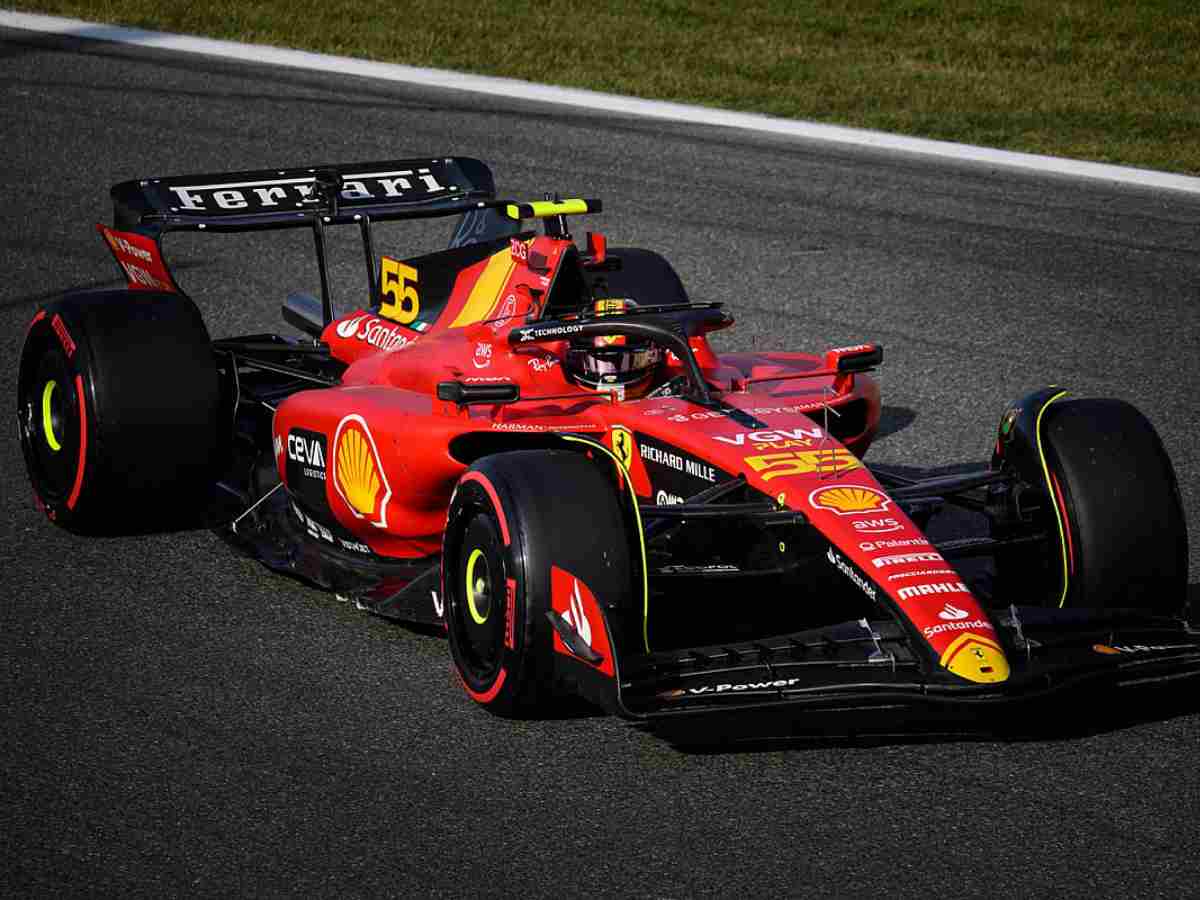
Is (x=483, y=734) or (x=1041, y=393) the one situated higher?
(x=1041, y=393)

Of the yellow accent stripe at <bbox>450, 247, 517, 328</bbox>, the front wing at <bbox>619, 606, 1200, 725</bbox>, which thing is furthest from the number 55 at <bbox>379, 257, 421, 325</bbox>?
the front wing at <bbox>619, 606, 1200, 725</bbox>

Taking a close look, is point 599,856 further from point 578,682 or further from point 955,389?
point 955,389

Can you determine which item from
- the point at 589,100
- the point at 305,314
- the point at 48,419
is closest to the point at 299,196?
the point at 305,314

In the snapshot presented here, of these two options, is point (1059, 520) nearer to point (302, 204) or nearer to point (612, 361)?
point (612, 361)

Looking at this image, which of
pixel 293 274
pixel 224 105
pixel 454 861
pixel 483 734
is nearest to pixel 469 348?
pixel 483 734

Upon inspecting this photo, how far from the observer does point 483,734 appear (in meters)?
5.82

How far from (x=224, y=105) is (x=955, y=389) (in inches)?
323

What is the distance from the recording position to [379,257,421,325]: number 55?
7734 millimetres

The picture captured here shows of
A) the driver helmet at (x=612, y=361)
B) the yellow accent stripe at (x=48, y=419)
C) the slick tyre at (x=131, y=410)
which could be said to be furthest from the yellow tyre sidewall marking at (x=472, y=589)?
the yellow accent stripe at (x=48, y=419)

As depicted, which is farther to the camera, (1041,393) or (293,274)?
(293,274)

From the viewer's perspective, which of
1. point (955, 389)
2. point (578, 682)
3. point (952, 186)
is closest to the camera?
point (578, 682)

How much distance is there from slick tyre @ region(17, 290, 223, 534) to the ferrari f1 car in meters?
0.01

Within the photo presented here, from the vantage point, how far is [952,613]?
5441mm

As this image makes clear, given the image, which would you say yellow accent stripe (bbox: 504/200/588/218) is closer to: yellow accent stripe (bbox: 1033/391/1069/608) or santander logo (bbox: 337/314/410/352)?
santander logo (bbox: 337/314/410/352)
